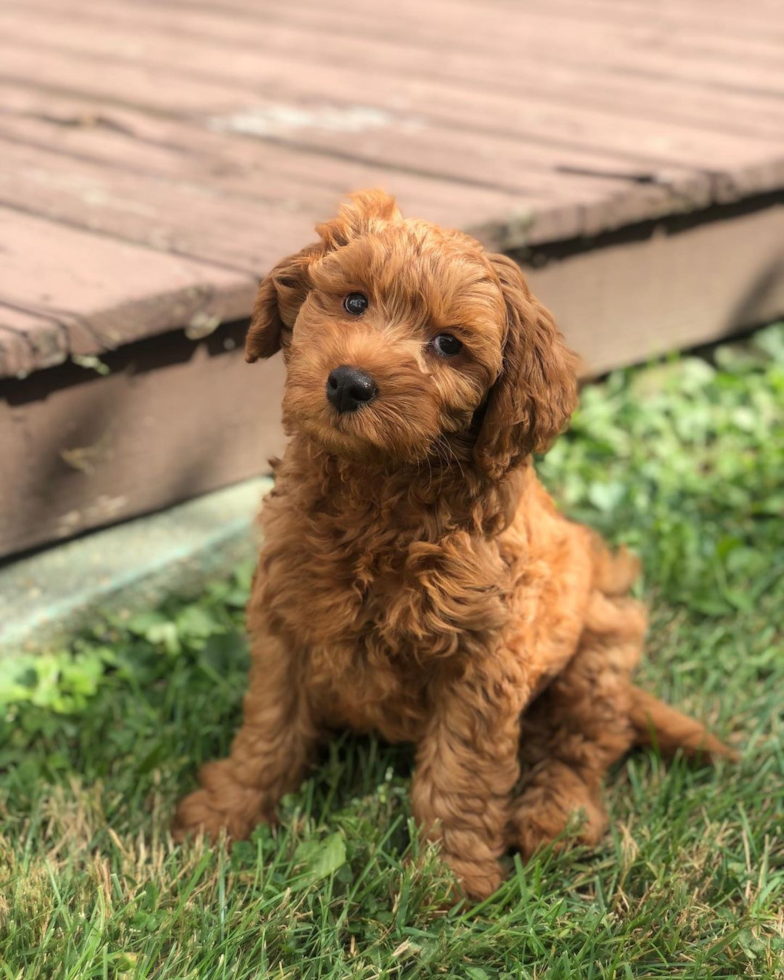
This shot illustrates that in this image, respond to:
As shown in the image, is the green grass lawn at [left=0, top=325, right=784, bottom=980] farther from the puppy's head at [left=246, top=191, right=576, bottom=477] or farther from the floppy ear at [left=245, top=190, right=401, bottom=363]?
the floppy ear at [left=245, top=190, right=401, bottom=363]

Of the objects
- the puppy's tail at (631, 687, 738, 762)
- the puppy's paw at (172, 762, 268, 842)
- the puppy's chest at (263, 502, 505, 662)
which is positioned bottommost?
the puppy's paw at (172, 762, 268, 842)

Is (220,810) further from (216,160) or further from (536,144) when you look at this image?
(536,144)

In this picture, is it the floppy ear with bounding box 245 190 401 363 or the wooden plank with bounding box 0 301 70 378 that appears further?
the wooden plank with bounding box 0 301 70 378

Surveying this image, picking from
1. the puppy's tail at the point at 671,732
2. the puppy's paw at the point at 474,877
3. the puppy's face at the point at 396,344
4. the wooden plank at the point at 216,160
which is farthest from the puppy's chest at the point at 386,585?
the wooden plank at the point at 216,160

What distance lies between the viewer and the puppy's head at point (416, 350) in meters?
2.29

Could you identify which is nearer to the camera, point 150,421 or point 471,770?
point 471,770

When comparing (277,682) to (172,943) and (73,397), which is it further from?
(73,397)

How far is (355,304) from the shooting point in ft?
8.01

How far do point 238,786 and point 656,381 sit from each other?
3095mm

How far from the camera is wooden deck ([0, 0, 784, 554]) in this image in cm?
371

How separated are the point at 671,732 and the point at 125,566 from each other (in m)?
1.65

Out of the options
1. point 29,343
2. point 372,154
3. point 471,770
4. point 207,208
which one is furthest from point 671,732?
point 372,154

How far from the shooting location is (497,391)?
2492 mm

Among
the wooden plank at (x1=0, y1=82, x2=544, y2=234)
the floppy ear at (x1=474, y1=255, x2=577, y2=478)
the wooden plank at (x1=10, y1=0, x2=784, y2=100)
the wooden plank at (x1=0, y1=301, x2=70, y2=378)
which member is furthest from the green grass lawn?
the wooden plank at (x1=10, y1=0, x2=784, y2=100)
